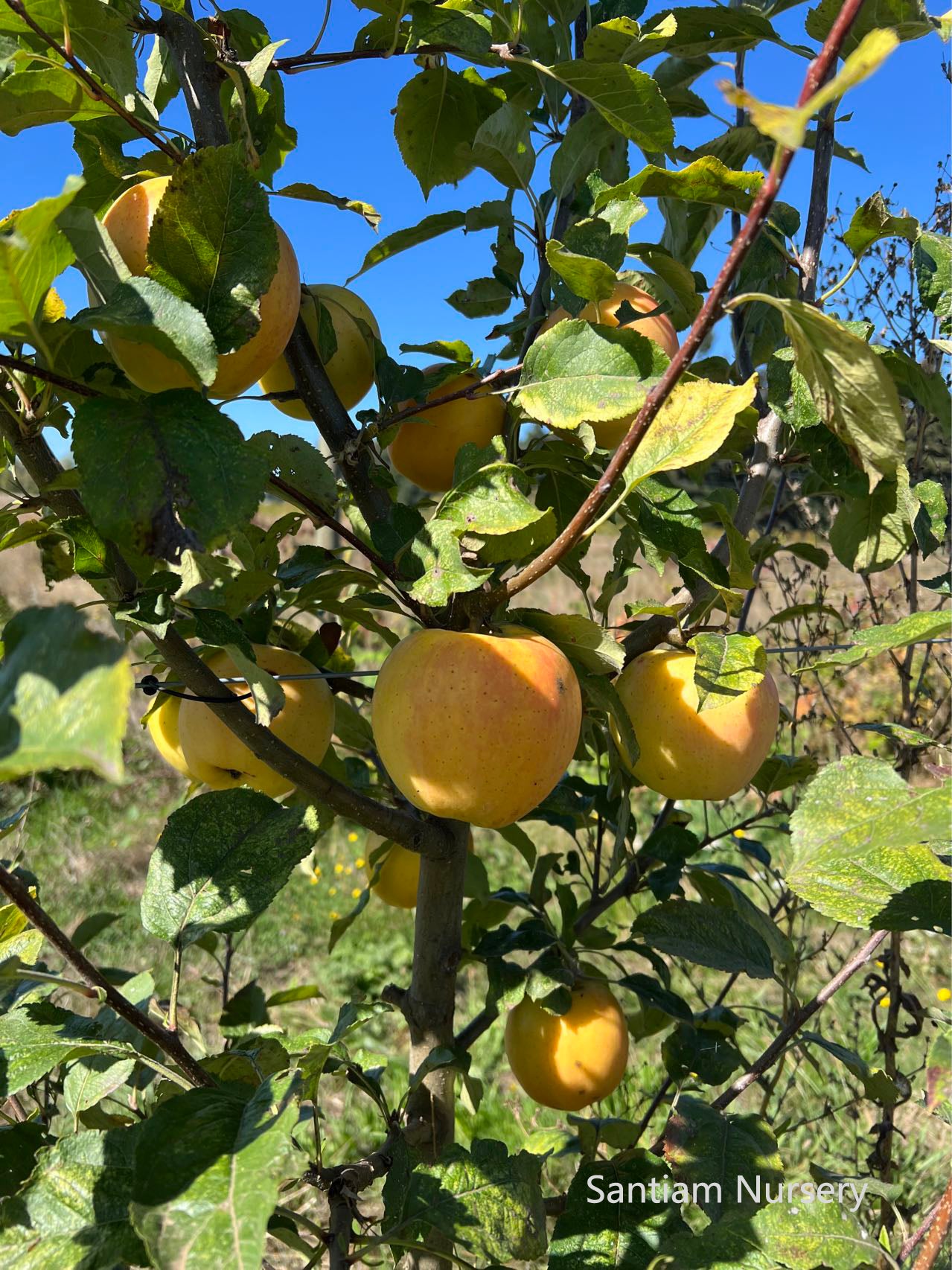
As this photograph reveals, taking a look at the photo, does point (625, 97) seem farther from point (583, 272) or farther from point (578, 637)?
point (578, 637)

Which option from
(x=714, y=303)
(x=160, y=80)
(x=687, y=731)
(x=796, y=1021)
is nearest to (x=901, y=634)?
(x=714, y=303)

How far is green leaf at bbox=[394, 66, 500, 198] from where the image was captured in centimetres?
99

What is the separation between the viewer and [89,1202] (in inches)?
25.5

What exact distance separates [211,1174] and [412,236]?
0.91 meters

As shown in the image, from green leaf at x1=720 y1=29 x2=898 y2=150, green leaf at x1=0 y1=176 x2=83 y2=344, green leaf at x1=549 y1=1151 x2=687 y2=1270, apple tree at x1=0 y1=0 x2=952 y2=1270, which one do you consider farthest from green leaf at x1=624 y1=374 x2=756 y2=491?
green leaf at x1=549 y1=1151 x2=687 y2=1270

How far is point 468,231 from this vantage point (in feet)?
3.43

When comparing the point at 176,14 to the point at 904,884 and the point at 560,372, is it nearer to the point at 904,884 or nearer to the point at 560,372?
the point at 560,372

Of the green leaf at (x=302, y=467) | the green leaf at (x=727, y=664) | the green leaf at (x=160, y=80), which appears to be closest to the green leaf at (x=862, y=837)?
the green leaf at (x=727, y=664)

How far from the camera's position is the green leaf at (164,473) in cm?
59

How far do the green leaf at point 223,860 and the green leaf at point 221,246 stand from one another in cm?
38

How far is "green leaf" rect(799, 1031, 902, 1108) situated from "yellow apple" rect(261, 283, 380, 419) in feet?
2.95

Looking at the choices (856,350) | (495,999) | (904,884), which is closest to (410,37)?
(856,350)

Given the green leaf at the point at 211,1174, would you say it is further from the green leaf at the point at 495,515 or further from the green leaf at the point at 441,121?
the green leaf at the point at 441,121

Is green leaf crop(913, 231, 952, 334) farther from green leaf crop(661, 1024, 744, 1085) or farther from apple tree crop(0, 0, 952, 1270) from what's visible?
green leaf crop(661, 1024, 744, 1085)
